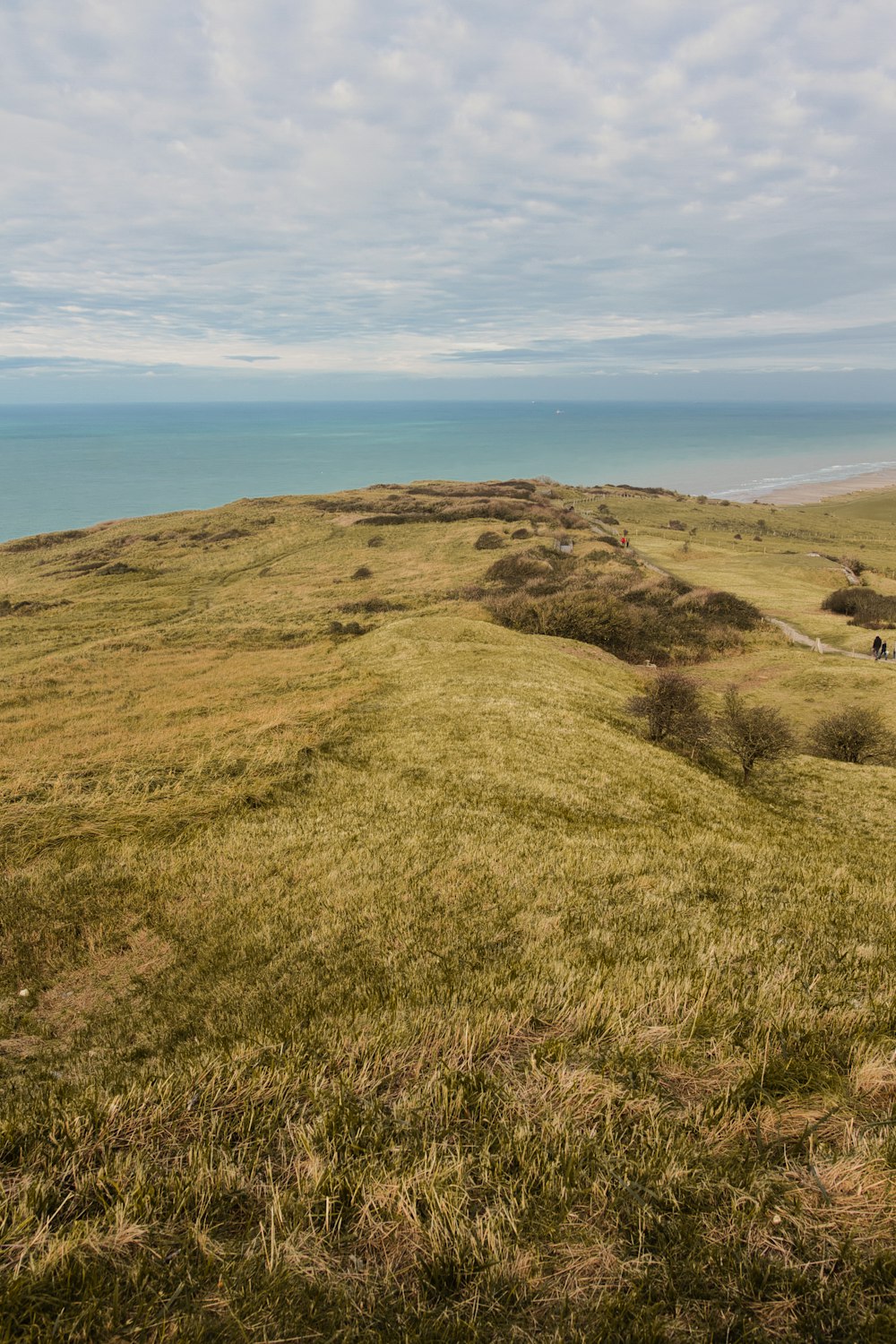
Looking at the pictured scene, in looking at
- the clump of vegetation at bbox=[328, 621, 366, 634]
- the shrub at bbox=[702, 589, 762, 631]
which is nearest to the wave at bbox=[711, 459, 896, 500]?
the shrub at bbox=[702, 589, 762, 631]

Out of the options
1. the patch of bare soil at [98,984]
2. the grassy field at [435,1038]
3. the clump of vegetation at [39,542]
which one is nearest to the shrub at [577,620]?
the grassy field at [435,1038]

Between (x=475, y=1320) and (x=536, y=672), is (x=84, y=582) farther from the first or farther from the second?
(x=475, y=1320)

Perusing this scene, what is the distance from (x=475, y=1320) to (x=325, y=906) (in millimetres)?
6575

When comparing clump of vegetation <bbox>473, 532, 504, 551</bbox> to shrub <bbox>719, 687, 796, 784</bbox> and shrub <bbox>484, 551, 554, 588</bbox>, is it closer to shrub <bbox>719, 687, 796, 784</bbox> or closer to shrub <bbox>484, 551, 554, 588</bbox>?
shrub <bbox>484, 551, 554, 588</bbox>

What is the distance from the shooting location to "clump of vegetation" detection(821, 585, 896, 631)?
46.5 m

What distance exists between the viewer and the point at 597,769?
16078 millimetres

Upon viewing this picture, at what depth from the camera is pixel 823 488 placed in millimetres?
166375

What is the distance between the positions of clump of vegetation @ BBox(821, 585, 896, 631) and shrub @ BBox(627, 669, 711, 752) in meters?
33.1

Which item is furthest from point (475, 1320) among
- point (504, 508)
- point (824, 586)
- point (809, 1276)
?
point (504, 508)

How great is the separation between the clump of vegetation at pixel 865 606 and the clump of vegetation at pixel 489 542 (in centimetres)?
3546

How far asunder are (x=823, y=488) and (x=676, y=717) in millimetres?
185802

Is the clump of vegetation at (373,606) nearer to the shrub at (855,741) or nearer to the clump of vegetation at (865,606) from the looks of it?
the shrub at (855,741)

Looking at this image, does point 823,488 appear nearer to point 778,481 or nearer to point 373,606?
point 778,481

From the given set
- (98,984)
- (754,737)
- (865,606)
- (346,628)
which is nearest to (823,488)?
(865,606)
